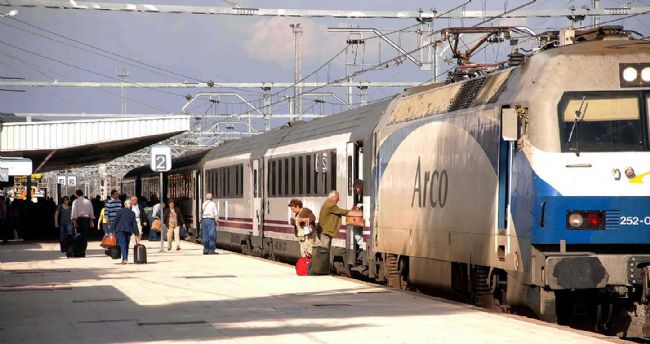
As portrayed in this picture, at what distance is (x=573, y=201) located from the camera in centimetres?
1431

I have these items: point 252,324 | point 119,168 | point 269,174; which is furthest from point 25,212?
point 119,168

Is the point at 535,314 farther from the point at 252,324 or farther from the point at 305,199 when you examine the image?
the point at 305,199

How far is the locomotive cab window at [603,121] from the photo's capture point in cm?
1442

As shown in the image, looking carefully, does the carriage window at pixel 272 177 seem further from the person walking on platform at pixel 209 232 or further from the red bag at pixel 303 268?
the red bag at pixel 303 268

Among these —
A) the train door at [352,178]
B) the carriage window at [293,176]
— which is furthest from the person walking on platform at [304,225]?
the carriage window at [293,176]

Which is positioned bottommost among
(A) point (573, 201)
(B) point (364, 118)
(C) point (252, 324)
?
(C) point (252, 324)

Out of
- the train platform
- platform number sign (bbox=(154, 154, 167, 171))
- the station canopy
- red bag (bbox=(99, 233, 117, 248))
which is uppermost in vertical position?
the station canopy

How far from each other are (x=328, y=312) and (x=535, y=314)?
8.06 ft

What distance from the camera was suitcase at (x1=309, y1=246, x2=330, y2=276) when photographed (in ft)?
78.2

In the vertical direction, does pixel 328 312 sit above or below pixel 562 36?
below

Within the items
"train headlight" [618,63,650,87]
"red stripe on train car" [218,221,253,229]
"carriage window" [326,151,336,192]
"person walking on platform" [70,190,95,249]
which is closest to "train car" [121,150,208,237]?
"red stripe on train car" [218,221,253,229]

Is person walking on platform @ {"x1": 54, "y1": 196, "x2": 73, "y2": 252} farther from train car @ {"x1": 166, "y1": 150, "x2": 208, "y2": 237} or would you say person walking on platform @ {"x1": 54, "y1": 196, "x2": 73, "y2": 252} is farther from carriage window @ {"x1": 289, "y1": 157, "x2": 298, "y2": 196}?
train car @ {"x1": 166, "y1": 150, "x2": 208, "y2": 237}

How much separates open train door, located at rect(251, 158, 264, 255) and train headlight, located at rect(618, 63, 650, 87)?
20.6m

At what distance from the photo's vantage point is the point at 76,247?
108 ft
